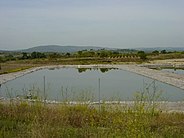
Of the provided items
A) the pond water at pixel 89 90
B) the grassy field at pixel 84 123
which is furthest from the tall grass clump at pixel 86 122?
the pond water at pixel 89 90

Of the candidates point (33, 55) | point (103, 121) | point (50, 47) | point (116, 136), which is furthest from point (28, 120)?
point (50, 47)

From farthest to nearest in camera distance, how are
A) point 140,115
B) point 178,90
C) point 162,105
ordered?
1. point 178,90
2. point 162,105
3. point 140,115

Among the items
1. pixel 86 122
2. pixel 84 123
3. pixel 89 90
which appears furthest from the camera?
pixel 89 90

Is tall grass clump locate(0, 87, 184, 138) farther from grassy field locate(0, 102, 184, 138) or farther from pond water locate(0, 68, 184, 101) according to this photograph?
pond water locate(0, 68, 184, 101)

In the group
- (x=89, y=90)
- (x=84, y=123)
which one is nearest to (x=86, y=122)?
(x=84, y=123)

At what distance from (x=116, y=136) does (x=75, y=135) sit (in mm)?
707

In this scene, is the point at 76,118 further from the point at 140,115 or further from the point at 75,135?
the point at 140,115

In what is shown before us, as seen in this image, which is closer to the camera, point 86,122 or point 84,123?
point 84,123

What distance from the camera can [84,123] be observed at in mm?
5676

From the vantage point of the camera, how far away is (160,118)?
6586mm

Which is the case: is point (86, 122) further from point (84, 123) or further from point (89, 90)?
point (89, 90)

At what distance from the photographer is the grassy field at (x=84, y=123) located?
13.3 feet

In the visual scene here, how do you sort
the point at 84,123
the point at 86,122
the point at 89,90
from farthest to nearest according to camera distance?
the point at 89,90
the point at 86,122
the point at 84,123

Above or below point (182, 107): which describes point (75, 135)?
above
